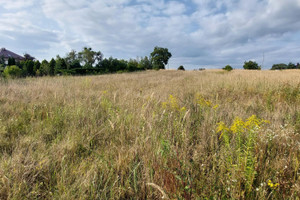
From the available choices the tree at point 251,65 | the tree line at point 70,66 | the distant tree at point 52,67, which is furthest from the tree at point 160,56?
the distant tree at point 52,67

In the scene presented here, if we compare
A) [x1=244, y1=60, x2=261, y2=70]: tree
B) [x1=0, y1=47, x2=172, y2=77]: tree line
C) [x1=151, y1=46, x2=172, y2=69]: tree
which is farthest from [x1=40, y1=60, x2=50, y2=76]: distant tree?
[x1=244, y1=60, x2=261, y2=70]: tree

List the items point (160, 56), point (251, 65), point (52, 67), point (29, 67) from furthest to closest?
point (160, 56), point (251, 65), point (52, 67), point (29, 67)

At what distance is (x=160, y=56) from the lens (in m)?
64.5

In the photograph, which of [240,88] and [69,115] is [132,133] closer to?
[69,115]

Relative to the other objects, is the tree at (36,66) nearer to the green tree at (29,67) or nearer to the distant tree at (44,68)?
the green tree at (29,67)

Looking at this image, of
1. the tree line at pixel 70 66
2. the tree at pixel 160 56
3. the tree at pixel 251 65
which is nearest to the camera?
the tree line at pixel 70 66

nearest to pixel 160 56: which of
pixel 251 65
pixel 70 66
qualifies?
pixel 251 65

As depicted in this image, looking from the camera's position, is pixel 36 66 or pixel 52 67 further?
pixel 52 67

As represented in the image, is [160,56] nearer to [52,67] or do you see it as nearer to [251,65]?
[251,65]

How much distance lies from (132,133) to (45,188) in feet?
4.02

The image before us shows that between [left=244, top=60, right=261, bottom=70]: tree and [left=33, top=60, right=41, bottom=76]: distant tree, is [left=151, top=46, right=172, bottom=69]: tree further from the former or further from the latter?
[left=33, top=60, right=41, bottom=76]: distant tree

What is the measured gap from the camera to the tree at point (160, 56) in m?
64.6

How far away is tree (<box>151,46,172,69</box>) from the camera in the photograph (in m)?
64.6

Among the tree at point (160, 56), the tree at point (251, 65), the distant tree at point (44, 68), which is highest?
the tree at point (160, 56)
